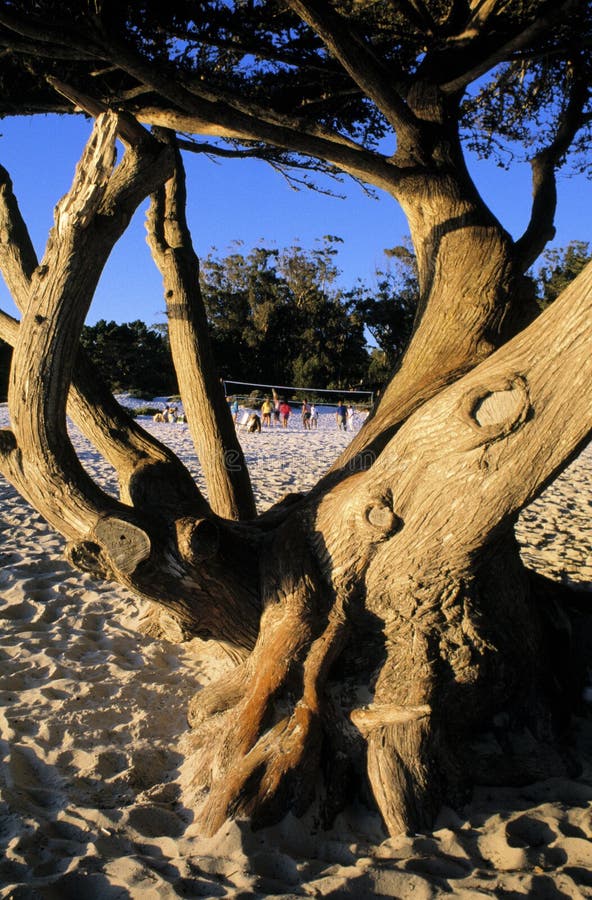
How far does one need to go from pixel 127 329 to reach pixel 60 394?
3868 cm

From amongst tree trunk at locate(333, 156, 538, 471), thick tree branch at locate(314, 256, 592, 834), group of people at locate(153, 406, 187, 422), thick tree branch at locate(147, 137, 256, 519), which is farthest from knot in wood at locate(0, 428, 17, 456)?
group of people at locate(153, 406, 187, 422)

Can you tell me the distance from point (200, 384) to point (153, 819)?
2.97 metres

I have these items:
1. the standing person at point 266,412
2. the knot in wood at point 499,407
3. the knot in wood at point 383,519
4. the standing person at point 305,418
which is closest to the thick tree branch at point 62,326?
the knot in wood at point 383,519

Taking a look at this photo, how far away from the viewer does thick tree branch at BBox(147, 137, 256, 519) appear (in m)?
4.99

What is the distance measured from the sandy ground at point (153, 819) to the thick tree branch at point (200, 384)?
1.18 meters

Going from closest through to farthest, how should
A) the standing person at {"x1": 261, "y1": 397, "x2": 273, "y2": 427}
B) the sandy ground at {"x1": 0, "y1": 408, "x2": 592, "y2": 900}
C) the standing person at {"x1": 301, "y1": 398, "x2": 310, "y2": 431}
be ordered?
1. the sandy ground at {"x1": 0, "y1": 408, "x2": 592, "y2": 900}
2. the standing person at {"x1": 261, "y1": 397, "x2": 273, "y2": 427}
3. the standing person at {"x1": 301, "y1": 398, "x2": 310, "y2": 431}

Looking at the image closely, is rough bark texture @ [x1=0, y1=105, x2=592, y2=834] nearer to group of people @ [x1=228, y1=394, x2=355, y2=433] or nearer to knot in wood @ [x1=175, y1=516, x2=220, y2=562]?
knot in wood @ [x1=175, y1=516, x2=220, y2=562]

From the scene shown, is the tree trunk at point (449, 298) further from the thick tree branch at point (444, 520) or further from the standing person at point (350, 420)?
the standing person at point (350, 420)

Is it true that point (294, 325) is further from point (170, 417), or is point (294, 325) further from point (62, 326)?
point (62, 326)

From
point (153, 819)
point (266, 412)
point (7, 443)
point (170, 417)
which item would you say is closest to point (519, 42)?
point (7, 443)

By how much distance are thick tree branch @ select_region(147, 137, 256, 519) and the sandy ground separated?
3.87 feet

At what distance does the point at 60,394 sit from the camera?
316 cm

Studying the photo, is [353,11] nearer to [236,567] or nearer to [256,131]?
[256,131]

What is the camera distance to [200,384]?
4988 mm
